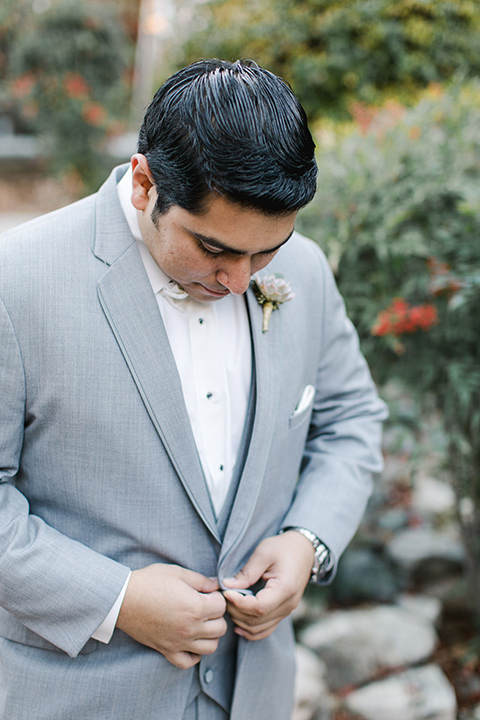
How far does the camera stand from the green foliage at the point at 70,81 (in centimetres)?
922

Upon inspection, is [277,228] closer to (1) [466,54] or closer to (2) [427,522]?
(2) [427,522]

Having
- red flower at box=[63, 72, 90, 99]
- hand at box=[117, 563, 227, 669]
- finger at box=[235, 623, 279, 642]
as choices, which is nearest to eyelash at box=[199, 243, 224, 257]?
hand at box=[117, 563, 227, 669]

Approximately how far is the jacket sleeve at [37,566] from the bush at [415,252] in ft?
4.82

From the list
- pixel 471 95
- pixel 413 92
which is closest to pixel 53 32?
pixel 413 92

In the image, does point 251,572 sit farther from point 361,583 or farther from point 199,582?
point 361,583

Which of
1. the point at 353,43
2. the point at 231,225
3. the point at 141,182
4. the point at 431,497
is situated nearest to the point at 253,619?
the point at 231,225

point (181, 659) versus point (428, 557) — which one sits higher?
point (181, 659)

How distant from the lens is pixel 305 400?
1639 mm

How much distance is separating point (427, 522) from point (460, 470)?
4.14ft

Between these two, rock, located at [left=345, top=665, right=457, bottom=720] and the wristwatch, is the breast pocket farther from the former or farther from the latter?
rock, located at [left=345, top=665, right=457, bottom=720]

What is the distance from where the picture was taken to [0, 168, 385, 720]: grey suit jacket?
1.27 metres

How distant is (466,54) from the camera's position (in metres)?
5.51

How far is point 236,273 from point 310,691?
6.39 feet

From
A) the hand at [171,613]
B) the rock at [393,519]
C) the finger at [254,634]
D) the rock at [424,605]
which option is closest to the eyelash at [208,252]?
the hand at [171,613]
